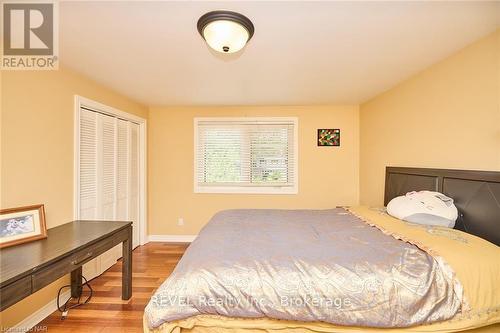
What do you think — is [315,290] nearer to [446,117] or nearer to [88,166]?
[446,117]

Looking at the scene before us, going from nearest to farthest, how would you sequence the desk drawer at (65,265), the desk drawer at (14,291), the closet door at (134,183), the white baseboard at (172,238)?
1. the desk drawer at (14,291)
2. the desk drawer at (65,265)
3. the closet door at (134,183)
4. the white baseboard at (172,238)

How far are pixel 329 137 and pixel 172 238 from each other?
128 inches

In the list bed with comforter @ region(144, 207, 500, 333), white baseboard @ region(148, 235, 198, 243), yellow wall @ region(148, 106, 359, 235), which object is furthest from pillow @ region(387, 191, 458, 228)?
white baseboard @ region(148, 235, 198, 243)

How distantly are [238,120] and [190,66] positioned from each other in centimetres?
170

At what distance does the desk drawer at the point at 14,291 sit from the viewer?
1.19m

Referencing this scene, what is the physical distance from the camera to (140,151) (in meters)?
3.86

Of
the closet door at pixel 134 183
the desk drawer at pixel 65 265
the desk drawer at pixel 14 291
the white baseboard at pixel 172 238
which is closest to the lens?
the desk drawer at pixel 14 291

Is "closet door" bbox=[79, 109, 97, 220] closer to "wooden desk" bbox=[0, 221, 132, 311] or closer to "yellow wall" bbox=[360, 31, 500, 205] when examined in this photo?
"wooden desk" bbox=[0, 221, 132, 311]

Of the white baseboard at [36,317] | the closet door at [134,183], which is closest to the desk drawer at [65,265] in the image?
the white baseboard at [36,317]

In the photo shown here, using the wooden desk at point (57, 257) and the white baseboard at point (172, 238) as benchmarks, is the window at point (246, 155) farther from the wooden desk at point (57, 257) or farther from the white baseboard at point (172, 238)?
the wooden desk at point (57, 257)

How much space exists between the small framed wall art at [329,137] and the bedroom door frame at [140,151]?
118 inches

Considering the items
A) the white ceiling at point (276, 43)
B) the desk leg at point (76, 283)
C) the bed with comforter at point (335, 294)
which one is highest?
the white ceiling at point (276, 43)
